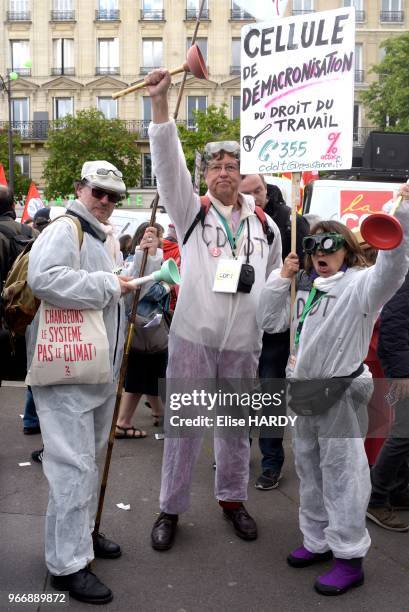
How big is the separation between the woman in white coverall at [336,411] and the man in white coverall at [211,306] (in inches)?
16.3

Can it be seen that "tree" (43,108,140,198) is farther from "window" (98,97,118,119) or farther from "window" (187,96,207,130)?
"window" (187,96,207,130)

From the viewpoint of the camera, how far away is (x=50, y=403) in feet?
10.6

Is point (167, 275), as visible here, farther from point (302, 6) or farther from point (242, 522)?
point (302, 6)

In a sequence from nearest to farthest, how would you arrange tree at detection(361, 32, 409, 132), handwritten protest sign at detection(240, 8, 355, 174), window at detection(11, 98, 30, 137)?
1. handwritten protest sign at detection(240, 8, 355, 174)
2. tree at detection(361, 32, 409, 132)
3. window at detection(11, 98, 30, 137)

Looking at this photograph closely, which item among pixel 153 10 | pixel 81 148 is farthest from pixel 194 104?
pixel 81 148

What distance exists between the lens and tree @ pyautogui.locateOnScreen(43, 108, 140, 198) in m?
32.9

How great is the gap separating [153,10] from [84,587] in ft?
142

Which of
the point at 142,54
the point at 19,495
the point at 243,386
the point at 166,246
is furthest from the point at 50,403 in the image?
the point at 142,54

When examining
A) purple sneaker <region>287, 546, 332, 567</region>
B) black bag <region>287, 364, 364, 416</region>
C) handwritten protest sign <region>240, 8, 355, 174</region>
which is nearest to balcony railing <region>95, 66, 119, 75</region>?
handwritten protest sign <region>240, 8, 355, 174</region>

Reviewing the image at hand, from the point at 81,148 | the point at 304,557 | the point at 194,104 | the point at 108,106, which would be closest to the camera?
the point at 304,557

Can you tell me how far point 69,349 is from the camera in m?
3.18

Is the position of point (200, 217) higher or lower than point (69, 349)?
higher

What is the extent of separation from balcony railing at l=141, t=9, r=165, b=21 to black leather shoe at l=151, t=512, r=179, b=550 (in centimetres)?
4181

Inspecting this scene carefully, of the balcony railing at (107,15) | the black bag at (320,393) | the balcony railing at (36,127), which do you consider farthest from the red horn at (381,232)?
the balcony railing at (107,15)
